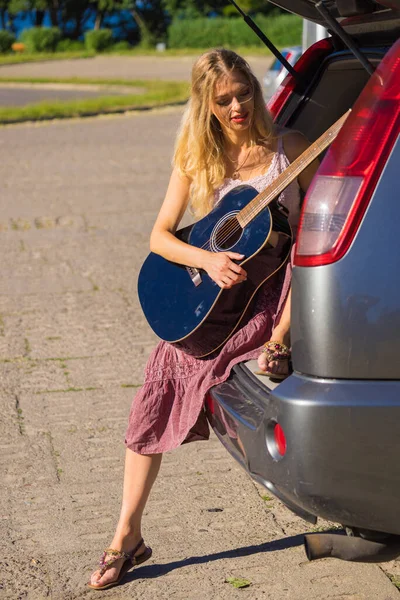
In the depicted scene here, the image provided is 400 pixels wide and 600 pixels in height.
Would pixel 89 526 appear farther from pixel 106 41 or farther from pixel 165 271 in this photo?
pixel 106 41

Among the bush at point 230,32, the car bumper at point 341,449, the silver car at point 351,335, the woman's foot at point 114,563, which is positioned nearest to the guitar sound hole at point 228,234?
the silver car at point 351,335

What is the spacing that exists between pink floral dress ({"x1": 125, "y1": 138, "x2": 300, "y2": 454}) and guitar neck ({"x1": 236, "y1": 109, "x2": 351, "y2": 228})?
17 cm

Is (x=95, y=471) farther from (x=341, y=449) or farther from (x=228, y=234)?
(x=341, y=449)

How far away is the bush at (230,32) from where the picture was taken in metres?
49.9

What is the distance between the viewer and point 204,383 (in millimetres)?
3377

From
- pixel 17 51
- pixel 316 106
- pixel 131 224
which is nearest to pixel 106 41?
pixel 17 51

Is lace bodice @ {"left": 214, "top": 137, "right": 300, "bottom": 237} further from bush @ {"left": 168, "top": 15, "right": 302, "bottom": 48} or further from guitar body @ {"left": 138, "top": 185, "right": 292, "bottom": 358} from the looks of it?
bush @ {"left": 168, "top": 15, "right": 302, "bottom": 48}

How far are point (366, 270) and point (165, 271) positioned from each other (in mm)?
1128

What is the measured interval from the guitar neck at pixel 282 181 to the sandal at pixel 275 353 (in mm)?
416

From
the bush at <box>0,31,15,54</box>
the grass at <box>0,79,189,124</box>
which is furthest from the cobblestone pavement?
the bush at <box>0,31,15,54</box>

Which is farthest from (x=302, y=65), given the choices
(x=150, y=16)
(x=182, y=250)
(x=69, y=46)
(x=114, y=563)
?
(x=150, y=16)

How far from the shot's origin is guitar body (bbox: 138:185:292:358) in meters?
3.36

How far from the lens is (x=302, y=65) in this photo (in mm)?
4086

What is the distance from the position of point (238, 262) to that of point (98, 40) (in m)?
55.7
